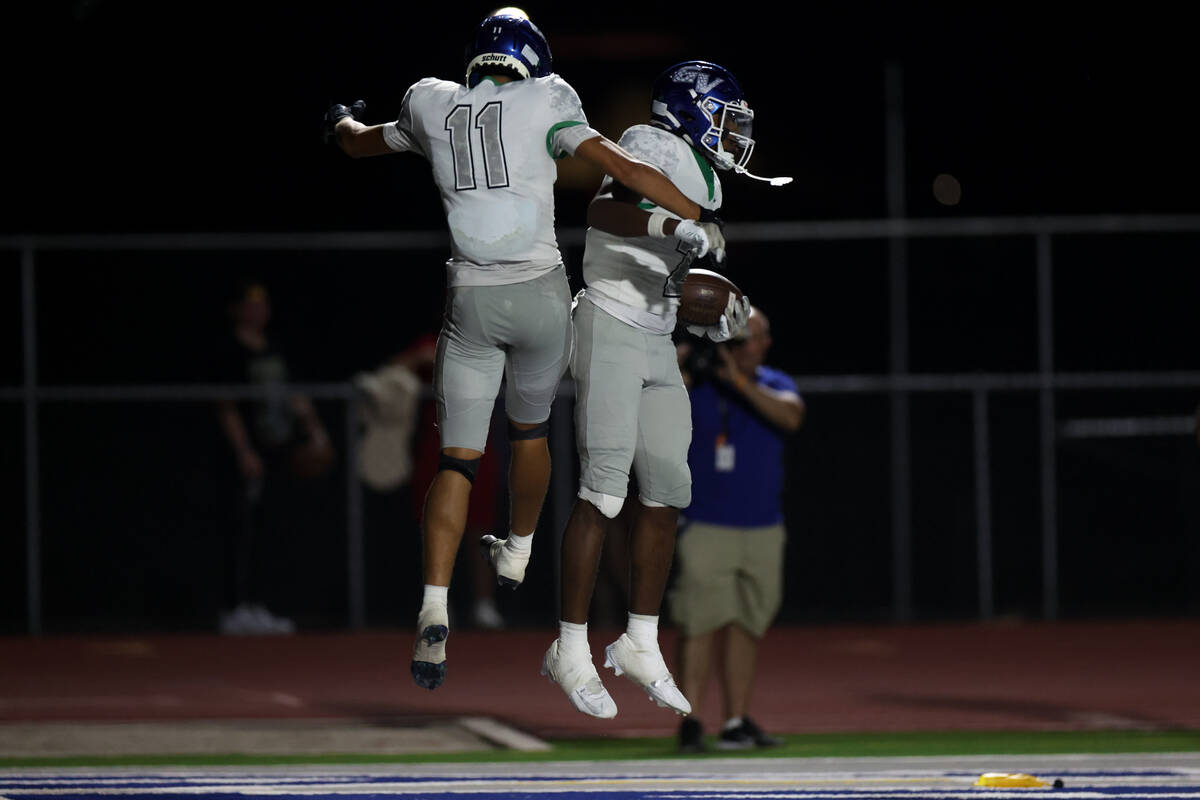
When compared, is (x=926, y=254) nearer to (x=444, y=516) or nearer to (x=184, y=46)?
(x=184, y=46)

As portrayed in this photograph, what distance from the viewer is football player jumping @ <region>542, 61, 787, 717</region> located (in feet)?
23.9

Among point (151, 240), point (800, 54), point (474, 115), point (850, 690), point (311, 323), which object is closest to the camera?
point (474, 115)

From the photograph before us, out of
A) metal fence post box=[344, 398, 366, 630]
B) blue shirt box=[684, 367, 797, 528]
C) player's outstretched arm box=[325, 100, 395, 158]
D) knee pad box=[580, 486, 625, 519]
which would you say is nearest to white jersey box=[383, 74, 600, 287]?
player's outstretched arm box=[325, 100, 395, 158]

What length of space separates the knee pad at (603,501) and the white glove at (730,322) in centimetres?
65

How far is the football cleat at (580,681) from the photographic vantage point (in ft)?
24.3

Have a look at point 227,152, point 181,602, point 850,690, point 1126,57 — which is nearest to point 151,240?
point 181,602

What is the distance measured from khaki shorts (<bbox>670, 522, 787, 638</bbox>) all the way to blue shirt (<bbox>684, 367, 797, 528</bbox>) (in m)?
0.08

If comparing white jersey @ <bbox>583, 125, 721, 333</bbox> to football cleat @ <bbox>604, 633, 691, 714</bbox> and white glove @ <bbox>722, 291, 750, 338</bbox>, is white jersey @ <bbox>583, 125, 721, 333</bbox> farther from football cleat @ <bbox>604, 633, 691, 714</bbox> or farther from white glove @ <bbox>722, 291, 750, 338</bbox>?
football cleat @ <bbox>604, 633, 691, 714</bbox>

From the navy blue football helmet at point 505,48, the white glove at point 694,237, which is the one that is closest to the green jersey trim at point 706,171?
the white glove at point 694,237

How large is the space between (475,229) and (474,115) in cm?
37

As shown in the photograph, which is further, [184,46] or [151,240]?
[184,46]

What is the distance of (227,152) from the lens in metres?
23.0

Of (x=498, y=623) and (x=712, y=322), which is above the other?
(x=712, y=322)

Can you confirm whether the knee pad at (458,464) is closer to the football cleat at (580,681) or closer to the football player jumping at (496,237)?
the football player jumping at (496,237)
